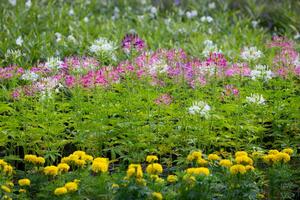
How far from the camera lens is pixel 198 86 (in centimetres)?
536

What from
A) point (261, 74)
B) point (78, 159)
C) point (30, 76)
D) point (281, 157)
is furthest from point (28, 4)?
point (281, 157)

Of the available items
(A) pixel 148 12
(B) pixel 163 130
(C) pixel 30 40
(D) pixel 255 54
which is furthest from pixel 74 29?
(B) pixel 163 130

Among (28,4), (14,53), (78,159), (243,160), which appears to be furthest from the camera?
(28,4)

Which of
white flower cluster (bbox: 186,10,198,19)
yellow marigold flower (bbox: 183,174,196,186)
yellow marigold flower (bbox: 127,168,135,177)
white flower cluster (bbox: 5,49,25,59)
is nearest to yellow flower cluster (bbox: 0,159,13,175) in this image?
yellow marigold flower (bbox: 127,168,135,177)

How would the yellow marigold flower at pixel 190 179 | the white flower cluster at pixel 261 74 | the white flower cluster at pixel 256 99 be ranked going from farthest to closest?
the white flower cluster at pixel 261 74, the white flower cluster at pixel 256 99, the yellow marigold flower at pixel 190 179

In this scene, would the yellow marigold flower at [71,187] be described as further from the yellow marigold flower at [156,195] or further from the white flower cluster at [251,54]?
the white flower cluster at [251,54]

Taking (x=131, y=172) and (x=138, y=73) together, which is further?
(x=138, y=73)

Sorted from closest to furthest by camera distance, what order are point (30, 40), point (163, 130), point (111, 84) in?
1. point (163, 130)
2. point (111, 84)
3. point (30, 40)

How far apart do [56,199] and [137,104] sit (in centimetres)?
153

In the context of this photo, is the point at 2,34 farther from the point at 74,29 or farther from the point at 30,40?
the point at 74,29

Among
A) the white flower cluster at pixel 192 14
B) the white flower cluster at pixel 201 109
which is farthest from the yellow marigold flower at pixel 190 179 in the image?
the white flower cluster at pixel 192 14

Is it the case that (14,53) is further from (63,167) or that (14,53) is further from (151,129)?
(63,167)

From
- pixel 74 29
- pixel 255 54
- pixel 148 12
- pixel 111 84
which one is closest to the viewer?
pixel 111 84

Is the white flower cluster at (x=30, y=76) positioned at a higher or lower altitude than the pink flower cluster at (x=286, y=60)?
lower
